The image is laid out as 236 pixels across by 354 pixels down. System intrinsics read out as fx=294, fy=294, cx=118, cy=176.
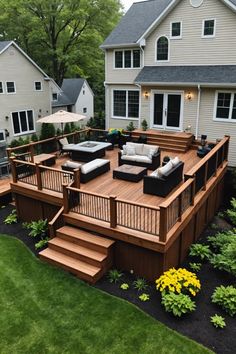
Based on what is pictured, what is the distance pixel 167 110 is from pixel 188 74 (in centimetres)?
208

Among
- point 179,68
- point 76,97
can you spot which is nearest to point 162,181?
point 179,68

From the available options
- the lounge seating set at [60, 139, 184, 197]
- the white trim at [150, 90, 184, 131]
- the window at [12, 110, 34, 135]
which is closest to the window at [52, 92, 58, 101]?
the window at [12, 110, 34, 135]

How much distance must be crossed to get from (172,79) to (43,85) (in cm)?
1197

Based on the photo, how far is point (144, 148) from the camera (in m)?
11.6

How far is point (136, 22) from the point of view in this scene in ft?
57.0

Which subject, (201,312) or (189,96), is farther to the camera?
(189,96)

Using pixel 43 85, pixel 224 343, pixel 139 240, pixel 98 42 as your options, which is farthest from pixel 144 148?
pixel 98 42

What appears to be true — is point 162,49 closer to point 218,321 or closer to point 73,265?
point 73,265

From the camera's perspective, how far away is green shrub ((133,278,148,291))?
7.04 m

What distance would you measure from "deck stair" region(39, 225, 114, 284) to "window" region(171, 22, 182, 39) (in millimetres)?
11353

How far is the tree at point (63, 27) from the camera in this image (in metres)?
23.1

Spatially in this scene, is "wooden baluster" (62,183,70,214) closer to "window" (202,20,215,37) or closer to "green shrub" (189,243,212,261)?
"green shrub" (189,243,212,261)

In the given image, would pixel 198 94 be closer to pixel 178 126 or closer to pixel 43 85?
pixel 178 126

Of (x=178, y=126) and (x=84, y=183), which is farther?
(x=178, y=126)
